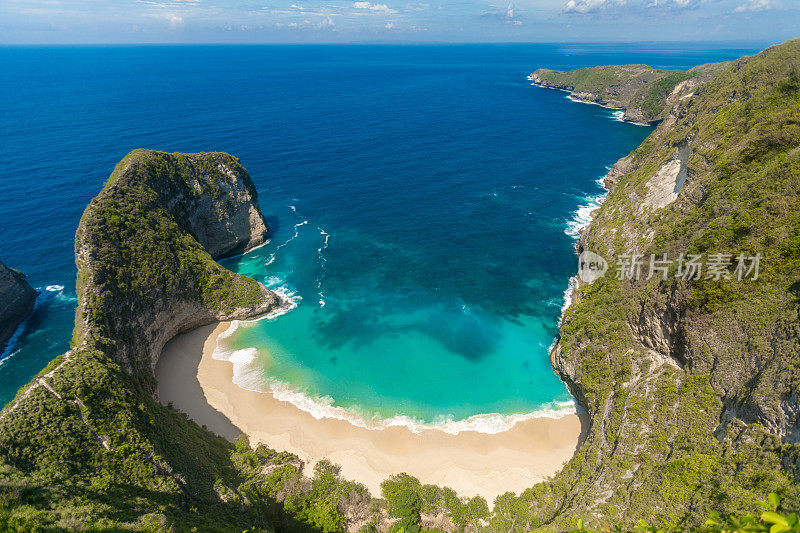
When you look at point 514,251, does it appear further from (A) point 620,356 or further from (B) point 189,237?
(B) point 189,237

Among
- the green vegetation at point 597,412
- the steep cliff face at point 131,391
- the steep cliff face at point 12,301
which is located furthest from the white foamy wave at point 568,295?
the steep cliff face at point 12,301

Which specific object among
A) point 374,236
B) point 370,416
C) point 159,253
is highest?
point 159,253

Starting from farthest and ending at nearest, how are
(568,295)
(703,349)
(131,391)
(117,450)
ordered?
(568,295)
(131,391)
(703,349)
(117,450)

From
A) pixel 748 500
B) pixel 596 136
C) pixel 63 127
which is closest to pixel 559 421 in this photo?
pixel 748 500

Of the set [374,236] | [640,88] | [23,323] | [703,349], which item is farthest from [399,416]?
[640,88]

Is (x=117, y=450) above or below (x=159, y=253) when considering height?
below

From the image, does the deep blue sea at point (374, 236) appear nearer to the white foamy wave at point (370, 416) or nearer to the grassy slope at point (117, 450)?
the white foamy wave at point (370, 416)

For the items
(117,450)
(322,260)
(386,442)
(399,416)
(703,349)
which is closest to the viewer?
(117,450)

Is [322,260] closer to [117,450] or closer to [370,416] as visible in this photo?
[370,416]
